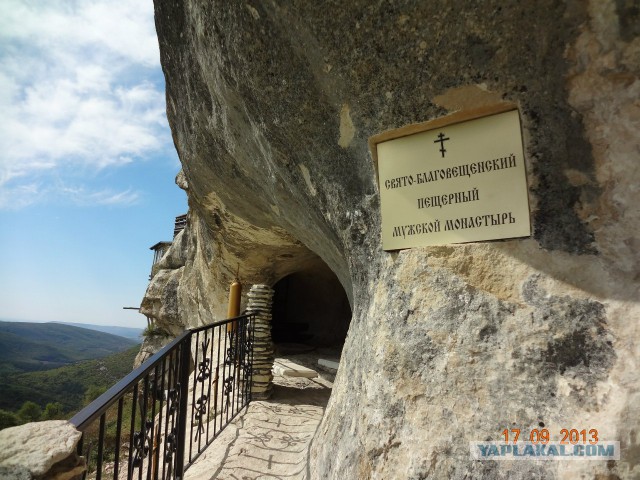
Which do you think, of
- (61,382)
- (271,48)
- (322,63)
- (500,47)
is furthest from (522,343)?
(61,382)

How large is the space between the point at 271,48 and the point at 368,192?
3.54 feet

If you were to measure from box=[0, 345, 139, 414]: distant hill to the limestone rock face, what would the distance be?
92.4ft

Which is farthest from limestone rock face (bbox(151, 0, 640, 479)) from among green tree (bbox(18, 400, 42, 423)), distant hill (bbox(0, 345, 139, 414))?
distant hill (bbox(0, 345, 139, 414))

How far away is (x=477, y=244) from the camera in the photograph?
1645mm

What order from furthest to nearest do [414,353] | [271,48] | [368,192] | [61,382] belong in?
→ 1. [61,382]
2. [271,48]
3. [368,192]
4. [414,353]

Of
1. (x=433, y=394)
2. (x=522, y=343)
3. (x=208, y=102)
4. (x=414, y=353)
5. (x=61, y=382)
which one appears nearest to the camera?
(x=522, y=343)

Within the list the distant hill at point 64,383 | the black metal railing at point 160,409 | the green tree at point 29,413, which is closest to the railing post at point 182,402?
the black metal railing at point 160,409

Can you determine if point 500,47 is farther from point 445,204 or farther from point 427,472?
point 427,472

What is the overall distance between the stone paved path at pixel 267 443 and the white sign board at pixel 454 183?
1.82 meters

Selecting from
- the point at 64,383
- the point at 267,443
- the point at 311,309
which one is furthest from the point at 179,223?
the point at 64,383

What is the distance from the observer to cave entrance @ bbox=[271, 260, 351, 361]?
8.23m

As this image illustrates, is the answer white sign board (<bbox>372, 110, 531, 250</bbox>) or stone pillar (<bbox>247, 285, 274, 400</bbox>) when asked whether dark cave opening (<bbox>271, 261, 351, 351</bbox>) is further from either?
white sign board (<bbox>372, 110, 531, 250</bbox>)

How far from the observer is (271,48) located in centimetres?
231

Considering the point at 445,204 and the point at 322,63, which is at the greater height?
the point at 322,63
